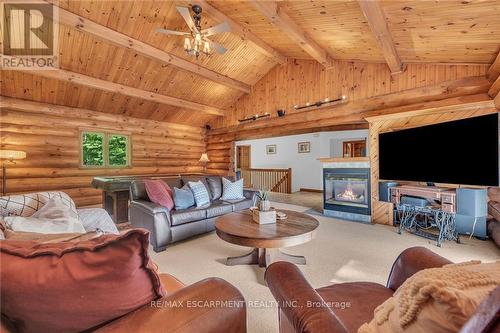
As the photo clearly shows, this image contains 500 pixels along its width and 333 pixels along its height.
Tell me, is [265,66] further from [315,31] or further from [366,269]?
[366,269]

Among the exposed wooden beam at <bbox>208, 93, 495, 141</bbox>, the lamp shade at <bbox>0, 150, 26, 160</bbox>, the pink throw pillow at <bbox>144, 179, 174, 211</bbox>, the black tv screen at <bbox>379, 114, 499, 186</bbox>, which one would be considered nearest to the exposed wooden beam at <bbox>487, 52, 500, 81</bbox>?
the exposed wooden beam at <bbox>208, 93, 495, 141</bbox>

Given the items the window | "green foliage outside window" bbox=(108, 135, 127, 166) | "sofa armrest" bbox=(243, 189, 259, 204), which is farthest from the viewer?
"green foliage outside window" bbox=(108, 135, 127, 166)

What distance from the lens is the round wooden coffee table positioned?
1906 millimetres

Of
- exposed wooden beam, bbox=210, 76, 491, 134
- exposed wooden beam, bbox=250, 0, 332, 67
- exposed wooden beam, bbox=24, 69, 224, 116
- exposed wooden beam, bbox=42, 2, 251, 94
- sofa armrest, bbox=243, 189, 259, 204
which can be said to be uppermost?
exposed wooden beam, bbox=42, 2, 251, 94

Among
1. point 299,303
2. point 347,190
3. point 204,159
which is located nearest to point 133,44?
point 204,159

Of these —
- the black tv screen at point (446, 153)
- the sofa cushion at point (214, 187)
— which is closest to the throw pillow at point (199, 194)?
the sofa cushion at point (214, 187)

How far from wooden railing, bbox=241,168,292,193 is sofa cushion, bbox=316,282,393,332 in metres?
7.08

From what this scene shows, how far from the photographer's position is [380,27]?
104 inches

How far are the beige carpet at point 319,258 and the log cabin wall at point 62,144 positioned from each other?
3.98 metres

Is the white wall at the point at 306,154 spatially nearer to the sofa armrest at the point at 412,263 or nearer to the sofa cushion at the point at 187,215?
the sofa cushion at the point at 187,215

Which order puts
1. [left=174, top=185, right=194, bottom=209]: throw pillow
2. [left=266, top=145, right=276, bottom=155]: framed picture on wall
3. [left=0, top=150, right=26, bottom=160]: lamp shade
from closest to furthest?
1. [left=174, top=185, right=194, bottom=209]: throw pillow
2. [left=0, top=150, right=26, bottom=160]: lamp shade
3. [left=266, top=145, right=276, bottom=155]: framed picture on wall

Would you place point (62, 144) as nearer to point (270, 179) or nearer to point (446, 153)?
point (270, 179)

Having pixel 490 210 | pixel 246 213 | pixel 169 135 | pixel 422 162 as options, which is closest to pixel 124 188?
pixel 246 213

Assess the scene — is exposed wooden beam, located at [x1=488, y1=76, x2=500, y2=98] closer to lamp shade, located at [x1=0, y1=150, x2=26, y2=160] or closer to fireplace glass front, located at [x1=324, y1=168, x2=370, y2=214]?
fireplace glass front, located at [x1=324, y1=168, x2=370, y2=214]
